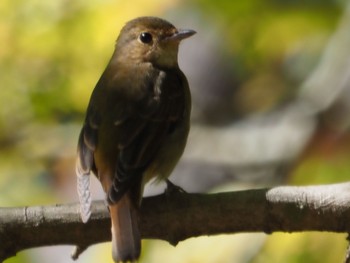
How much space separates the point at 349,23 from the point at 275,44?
0.52 metres

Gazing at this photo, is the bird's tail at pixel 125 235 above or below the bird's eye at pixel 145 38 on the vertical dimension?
below

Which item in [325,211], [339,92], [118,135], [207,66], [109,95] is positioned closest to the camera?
[325,211]

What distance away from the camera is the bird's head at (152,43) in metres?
5.24

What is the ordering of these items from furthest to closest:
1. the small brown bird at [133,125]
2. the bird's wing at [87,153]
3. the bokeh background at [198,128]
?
1. the bokeh background at [198,128]
2. the bird's wing at [87,153]
3. the small brown bird at [133,125]

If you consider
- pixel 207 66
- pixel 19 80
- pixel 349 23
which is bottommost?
pixel 207 66

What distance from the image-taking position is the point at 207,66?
8.80 metres

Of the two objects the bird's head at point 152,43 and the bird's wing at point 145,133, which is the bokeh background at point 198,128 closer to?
the bird's head at point 152,43

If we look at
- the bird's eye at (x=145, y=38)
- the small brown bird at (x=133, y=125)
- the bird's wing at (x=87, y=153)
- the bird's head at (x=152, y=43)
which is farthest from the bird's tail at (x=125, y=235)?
the bird's eye at (x=145, y=38)

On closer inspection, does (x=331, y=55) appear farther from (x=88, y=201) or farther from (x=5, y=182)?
(x=88, y=201)

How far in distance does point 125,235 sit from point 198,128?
328 centimetres

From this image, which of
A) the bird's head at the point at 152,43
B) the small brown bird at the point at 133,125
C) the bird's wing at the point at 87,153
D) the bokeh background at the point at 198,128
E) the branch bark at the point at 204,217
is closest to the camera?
the branch bark at the point at 204,217

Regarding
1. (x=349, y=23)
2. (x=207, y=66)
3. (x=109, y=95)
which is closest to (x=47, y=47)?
(x=109, y=95)

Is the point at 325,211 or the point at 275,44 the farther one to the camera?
the point at 275,44

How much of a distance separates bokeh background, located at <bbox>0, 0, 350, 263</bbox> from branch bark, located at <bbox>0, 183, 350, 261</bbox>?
3.07 feet
